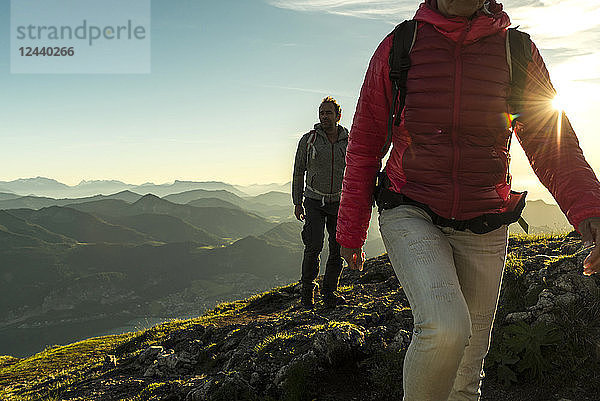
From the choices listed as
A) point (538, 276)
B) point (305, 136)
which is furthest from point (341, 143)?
point (538, 276)

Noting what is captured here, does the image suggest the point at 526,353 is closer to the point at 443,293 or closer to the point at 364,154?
the point at 443,293

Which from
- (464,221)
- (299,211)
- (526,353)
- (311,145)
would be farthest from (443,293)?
(299,211)

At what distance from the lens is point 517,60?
2.91m

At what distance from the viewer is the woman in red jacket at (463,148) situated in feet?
9.09

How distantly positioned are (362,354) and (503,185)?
139 inches

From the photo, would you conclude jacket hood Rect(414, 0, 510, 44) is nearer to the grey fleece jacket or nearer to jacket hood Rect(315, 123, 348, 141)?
the grey fleece jacket

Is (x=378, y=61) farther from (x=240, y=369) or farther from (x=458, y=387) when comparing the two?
(x=240, y=369)

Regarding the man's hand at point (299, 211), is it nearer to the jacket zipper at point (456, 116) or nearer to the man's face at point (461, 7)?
the jacket zipper at point (456, 116)

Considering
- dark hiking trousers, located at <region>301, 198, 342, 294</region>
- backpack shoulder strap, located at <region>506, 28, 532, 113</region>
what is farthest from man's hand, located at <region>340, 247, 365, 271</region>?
dark hiking trousers, located at <region>301, 198, 342, 294</region>

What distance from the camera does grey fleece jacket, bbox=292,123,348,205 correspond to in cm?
822

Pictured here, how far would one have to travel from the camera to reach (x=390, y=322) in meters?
6.68

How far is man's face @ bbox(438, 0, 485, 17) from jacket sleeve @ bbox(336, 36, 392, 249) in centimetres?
41

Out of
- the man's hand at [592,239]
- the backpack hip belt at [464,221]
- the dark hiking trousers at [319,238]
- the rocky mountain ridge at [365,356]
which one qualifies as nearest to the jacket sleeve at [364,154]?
the backpack hip belt at [464,221]

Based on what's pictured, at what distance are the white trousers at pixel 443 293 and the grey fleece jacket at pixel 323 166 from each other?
16.8 ft
